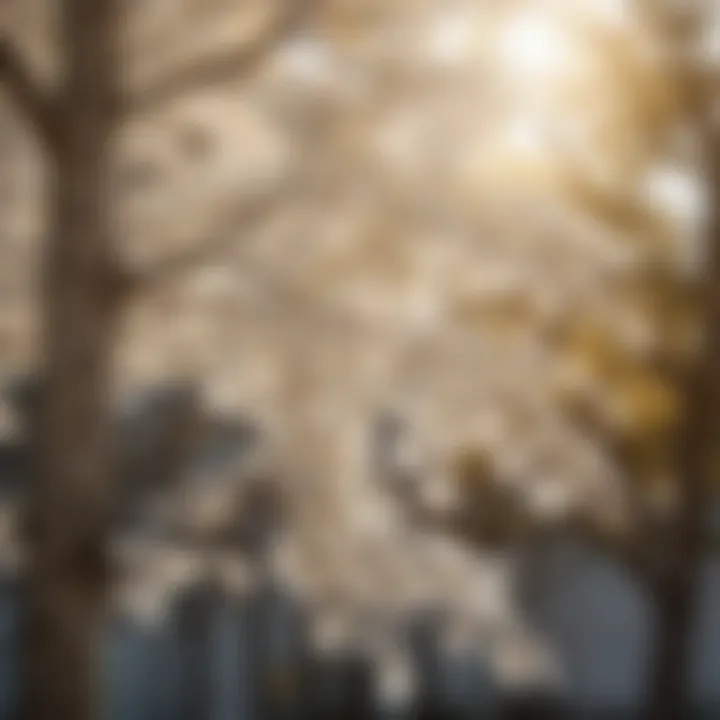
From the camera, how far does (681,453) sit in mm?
957

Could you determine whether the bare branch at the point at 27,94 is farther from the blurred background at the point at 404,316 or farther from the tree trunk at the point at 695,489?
the tree trunk at the point at 695,489

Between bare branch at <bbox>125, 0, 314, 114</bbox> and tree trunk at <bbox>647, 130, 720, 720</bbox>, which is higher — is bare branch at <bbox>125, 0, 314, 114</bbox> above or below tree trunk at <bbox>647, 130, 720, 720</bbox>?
above

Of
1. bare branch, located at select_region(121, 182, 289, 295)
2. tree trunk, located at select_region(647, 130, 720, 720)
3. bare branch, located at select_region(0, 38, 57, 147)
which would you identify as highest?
bare branch, located at select_region(0, 38, 57, 147)

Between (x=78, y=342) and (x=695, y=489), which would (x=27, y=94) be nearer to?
(x=78, y=342)

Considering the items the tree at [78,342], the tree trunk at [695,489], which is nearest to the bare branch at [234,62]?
the tree at [78,342]

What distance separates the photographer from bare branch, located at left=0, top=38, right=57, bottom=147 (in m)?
0.95

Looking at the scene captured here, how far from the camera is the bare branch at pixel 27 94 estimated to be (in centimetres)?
95

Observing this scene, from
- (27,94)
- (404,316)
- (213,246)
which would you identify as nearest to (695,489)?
(404,316)

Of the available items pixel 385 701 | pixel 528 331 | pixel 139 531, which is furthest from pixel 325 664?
pixel 528 331

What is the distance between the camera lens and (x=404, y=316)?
3.16 feet

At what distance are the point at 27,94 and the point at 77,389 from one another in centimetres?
22

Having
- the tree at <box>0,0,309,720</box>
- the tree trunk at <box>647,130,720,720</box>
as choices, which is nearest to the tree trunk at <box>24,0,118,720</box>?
the tree at <box>0,0,309,720</box>

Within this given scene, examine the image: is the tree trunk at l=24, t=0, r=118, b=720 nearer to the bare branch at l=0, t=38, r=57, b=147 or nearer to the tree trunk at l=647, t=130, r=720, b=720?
the bare branch at l=0, t=38, r=57, b=147

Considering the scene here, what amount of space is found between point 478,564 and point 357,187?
0.95 feet
